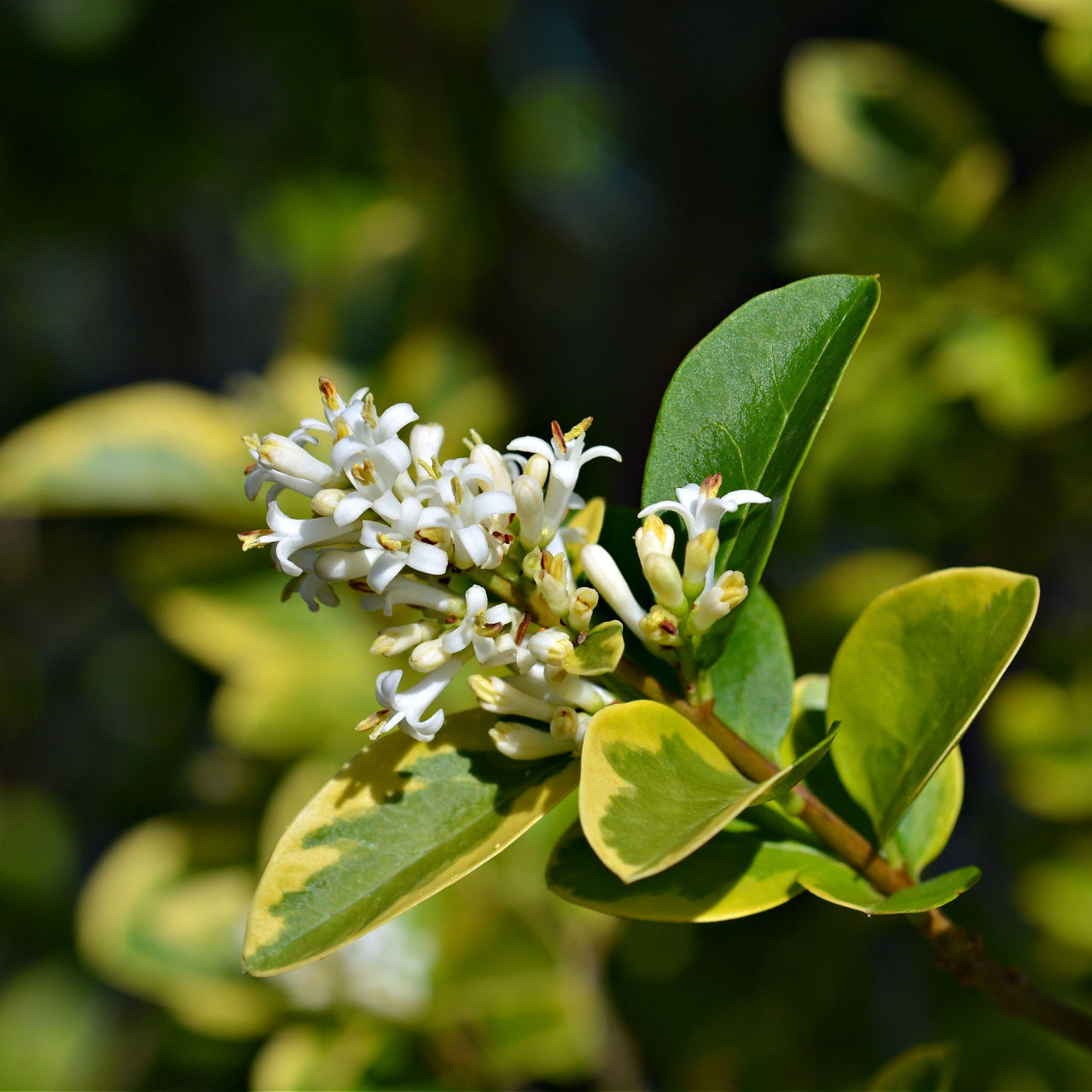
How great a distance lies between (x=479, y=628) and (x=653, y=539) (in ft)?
0.40

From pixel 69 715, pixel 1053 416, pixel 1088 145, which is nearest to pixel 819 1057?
pixel 1053 416

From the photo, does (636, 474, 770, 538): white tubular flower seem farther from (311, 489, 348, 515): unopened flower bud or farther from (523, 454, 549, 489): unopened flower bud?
(311, 489, 348, 515): unopened flower bud

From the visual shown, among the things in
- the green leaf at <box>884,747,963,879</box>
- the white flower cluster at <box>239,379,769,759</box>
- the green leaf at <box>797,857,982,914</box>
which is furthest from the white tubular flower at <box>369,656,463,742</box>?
the green leaf at <box>884,747,963,879</box>

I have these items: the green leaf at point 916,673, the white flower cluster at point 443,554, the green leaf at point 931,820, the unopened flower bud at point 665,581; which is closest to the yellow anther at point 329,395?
the white flower cluster at point 443,554

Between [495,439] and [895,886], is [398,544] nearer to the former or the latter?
[895,886]

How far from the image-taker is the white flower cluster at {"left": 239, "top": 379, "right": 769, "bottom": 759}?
0.62 metres

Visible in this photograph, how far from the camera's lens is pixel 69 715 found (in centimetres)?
317

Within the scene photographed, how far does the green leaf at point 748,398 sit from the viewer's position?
68 centimetres

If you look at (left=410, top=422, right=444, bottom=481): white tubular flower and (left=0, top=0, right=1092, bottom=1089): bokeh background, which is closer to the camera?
(left=410, top=422, right=444, bottom=481): white tubular flower

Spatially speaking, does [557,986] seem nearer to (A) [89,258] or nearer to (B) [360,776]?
(B) [360,776]

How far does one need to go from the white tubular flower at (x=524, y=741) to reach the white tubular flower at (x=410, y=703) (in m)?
0.04

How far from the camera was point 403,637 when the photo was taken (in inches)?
26.0

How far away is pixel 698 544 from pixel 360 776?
27 centimetres

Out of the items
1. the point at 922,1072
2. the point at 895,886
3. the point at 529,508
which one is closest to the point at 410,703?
the point at 529,508
